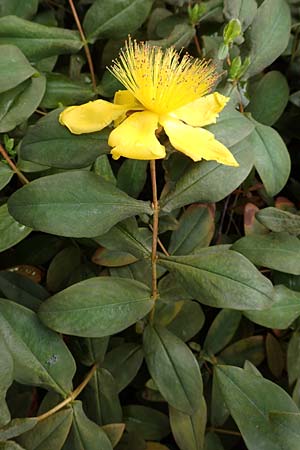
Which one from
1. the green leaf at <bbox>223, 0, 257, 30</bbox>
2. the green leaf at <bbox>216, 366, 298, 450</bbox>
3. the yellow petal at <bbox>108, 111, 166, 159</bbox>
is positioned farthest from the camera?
the green leaf at <bbox>223, 0, 257, 30</bbox>

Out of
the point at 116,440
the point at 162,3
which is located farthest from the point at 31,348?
the point at 162,3

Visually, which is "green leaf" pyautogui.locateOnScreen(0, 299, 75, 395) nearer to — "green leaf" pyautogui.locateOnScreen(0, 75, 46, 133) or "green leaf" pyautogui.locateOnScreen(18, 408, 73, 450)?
"green leaf" pyautogui.locateOnScreen(18, 408, 73, 450)

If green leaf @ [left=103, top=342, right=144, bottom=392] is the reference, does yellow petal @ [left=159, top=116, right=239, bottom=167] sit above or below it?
above

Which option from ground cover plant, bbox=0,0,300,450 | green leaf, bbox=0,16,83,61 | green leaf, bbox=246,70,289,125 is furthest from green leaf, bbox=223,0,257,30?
green leaf, bbox=0,16,83,61

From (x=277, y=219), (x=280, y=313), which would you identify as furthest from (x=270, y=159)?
(x=280, y=313)

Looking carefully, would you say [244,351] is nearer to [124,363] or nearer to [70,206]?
[124,363]

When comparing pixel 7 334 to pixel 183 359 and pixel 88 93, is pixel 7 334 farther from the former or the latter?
pixel 88 93
